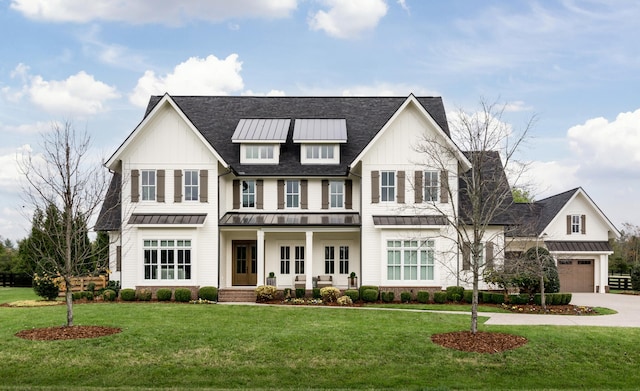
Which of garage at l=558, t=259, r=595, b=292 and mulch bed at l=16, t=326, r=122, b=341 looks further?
garage at l=558, t=259, r=595, b=292

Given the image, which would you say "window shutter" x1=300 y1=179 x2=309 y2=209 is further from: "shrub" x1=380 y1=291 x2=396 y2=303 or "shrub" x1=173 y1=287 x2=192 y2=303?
"shrub" x1=173 y1=287 x2=192 y2=303

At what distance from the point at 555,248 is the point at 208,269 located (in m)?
20.1

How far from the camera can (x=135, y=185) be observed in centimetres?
2611

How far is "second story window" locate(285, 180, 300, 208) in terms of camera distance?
2791 cm

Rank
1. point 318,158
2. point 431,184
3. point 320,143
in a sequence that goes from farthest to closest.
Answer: point 318,158 < point 320,143 < point 431,184

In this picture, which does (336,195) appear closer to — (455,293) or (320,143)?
(320,143)

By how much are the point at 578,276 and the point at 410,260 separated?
1355 cm

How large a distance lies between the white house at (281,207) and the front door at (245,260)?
2.1 inches

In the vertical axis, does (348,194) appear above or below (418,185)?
below

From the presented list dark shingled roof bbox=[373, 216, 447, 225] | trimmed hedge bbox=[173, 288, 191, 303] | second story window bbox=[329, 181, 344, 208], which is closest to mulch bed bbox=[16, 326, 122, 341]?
trimmed hedge bbox=[173, 288, 191, 303]

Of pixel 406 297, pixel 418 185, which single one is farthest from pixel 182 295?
pixel 418 185

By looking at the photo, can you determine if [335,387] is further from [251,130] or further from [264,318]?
[251,130]

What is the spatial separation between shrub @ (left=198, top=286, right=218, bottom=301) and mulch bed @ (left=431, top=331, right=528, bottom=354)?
1216 cm

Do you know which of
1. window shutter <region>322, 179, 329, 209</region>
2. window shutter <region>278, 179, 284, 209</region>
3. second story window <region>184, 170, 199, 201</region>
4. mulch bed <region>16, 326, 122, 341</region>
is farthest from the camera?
window shutter <region>322, 179, 329, 209</region>
